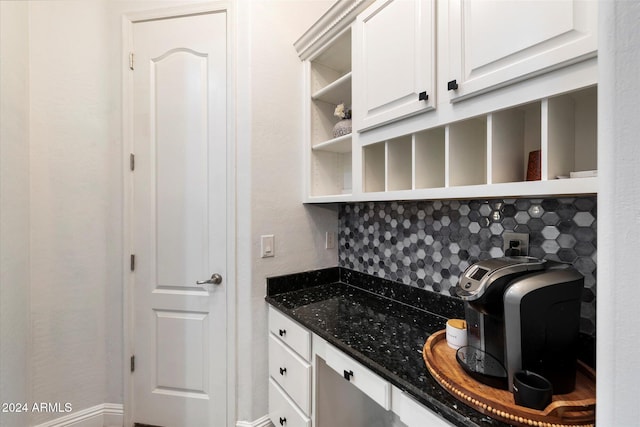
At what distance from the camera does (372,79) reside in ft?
3.98

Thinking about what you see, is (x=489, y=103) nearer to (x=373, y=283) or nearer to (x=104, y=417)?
(x=373, y=283)

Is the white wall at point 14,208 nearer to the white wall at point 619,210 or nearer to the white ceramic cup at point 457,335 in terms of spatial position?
the white ceramic cup at point 457,335

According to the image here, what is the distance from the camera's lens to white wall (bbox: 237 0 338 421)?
1.58 m

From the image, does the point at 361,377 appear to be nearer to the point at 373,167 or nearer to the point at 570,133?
the point at 373,167

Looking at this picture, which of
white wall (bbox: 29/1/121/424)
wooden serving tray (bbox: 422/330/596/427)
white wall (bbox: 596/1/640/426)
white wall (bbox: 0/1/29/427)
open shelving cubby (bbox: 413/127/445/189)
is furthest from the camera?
white wall (bbox: 29/1/121/424)

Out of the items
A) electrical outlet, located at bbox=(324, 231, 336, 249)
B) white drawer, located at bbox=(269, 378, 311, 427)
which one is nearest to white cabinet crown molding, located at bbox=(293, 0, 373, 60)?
electrical outlet, located at bbox=(324, 231, 336, 249)

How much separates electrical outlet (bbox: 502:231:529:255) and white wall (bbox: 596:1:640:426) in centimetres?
70

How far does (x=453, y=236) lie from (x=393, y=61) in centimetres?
80

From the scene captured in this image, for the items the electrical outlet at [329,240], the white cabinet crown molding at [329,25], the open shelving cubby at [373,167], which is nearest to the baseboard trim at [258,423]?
the electrical outlet at [329,240]

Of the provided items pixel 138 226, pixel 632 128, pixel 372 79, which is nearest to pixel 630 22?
pixel 632 128

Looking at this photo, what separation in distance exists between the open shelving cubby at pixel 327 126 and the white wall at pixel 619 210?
1279 mm

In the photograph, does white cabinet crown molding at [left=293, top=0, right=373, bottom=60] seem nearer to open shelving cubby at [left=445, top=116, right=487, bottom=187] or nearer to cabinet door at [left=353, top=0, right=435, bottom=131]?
cabinet door at [left=353, top=0, right=435, bottom=131]

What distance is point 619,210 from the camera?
371mm

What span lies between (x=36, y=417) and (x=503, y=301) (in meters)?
2.43
